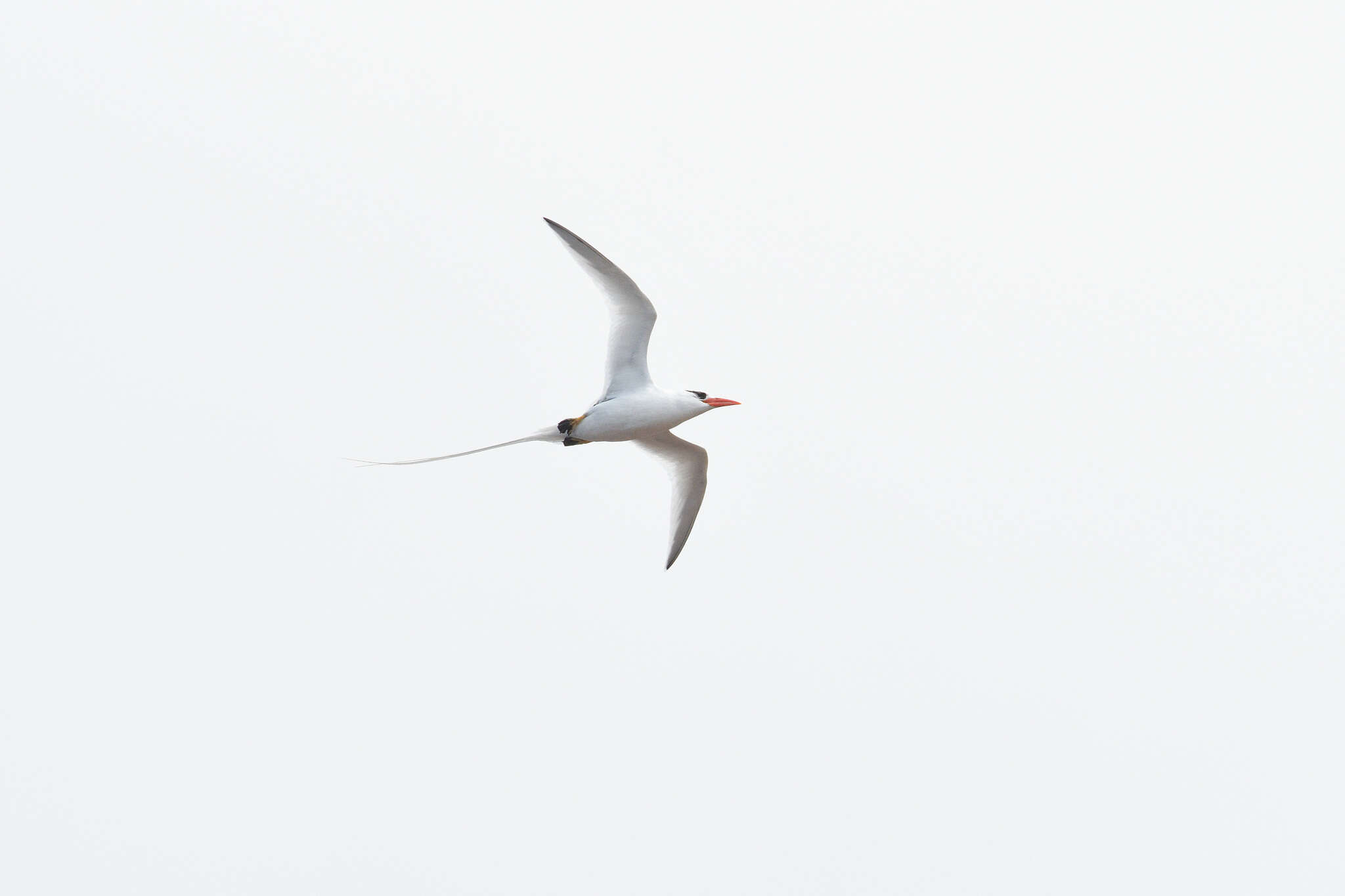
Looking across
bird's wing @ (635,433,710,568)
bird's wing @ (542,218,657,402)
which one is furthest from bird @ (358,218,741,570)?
bird's wing @ (635,433,710,568)

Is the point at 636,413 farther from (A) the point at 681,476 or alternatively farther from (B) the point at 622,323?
(A) the point at 681,476

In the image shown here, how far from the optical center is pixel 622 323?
1471cm

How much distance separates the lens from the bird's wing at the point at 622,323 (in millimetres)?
14094

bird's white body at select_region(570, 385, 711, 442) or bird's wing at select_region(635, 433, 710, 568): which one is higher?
bird's white body at select_region(570, 385, 711, 442)

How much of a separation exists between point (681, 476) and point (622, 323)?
115 inches

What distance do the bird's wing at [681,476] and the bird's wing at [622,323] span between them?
1818mm

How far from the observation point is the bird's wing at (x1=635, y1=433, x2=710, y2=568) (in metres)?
16.8

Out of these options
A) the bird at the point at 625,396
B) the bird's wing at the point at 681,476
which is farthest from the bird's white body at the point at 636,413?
the bird's wing at the point at 681,476

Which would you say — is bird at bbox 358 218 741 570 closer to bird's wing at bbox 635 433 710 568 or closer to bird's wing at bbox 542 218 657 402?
bird's wing at bbox 542 218 657 402

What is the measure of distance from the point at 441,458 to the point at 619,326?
7.61 ft

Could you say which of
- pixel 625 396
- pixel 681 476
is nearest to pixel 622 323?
pixel 625 396

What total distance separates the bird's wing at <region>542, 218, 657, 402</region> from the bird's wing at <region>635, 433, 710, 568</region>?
5.97 feet

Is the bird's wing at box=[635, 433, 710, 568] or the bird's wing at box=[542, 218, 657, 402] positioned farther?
the bird's wing at box=[635, 433, 710, 568]

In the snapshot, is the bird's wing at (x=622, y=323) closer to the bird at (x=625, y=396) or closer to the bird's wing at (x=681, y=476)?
the bird at (x=625, y=396)
